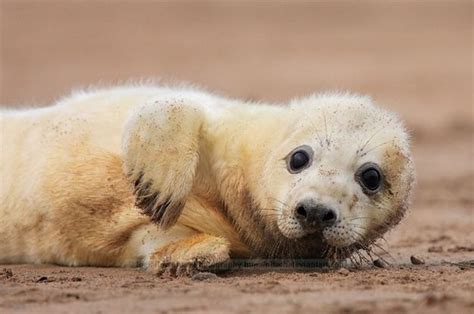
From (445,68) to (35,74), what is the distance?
24.8 ft

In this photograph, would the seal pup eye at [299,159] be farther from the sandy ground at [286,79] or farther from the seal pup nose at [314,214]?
the sandy ground at [286,79]

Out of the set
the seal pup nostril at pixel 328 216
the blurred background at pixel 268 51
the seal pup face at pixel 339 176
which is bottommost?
the seal pup nostril at pixel 328 216

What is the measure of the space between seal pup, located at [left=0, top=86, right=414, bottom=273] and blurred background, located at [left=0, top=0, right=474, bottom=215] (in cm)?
690

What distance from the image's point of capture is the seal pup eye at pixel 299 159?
6636mm

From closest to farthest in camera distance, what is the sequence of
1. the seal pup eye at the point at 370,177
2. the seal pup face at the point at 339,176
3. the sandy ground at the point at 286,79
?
1. the sandy ground at the point at 286,79
2. the seal pup face at the point at 339,176
3. the seal pup eye at the point at 370,177

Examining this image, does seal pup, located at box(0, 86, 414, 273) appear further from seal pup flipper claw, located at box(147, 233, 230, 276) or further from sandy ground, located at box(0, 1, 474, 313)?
Answer: sandy ground, located at box(0, 1, 474, 313)

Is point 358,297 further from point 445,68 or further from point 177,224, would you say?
point 445,68

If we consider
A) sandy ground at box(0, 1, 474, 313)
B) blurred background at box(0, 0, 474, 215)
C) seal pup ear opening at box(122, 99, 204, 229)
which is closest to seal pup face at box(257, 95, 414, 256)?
sandy ground at box(0, 1, 474, 313)

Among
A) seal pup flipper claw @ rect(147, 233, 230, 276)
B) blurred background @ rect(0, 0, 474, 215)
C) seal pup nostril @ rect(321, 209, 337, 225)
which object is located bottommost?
seal pup flipper claw @ rect(147, 233, 230, 276)

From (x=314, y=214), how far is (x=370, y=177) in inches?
22.2

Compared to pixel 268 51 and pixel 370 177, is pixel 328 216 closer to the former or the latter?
pixel 370 177

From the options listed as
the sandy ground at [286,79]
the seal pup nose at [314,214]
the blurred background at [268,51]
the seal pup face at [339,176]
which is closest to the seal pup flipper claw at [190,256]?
the sandy ground at [286,79]

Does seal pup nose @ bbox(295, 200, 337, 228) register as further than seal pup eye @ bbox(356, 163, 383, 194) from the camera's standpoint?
No

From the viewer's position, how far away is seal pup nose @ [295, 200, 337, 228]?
6.19 m
